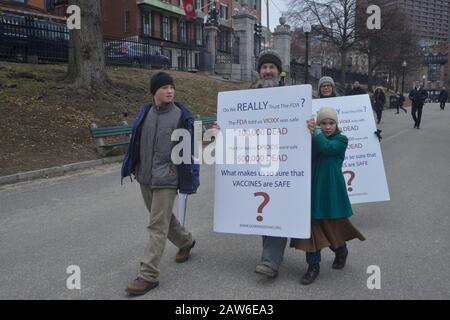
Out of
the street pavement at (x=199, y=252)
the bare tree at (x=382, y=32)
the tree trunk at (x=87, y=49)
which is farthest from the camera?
the bare tree at (x=382, y=32)

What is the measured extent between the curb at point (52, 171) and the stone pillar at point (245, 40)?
20953 millimetres

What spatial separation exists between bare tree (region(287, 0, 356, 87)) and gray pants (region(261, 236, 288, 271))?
31.4 meters

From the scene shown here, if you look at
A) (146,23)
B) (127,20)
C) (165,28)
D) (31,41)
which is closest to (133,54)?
(31,41)

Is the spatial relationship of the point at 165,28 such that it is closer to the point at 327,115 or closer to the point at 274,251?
the point at 327,115

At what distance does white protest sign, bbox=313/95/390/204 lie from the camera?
5.94 m

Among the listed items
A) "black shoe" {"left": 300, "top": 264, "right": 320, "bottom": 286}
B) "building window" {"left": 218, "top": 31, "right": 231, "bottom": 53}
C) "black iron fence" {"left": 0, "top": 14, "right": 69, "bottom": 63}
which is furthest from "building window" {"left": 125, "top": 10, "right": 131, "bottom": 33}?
"black shoe" {"left": 300, "top": 264, "right": 320, "bottom": 286}

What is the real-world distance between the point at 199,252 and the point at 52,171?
5.88 metres

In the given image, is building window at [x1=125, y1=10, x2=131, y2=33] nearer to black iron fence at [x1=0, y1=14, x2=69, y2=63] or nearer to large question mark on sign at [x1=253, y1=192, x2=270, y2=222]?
black iron fence at [x1=0, y1=14, x2=69, y2=63]

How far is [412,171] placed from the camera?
9328 millimetres

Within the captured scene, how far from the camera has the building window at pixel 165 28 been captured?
4712cm

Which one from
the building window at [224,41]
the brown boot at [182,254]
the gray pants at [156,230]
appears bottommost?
the brown boot at [182,254]

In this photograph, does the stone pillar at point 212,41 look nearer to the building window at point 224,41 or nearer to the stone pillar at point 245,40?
the stone pillar at point 245,40

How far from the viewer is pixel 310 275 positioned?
4016mm

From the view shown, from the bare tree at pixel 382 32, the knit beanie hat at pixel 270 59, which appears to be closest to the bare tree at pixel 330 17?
the bare tree at pixel 382 32
